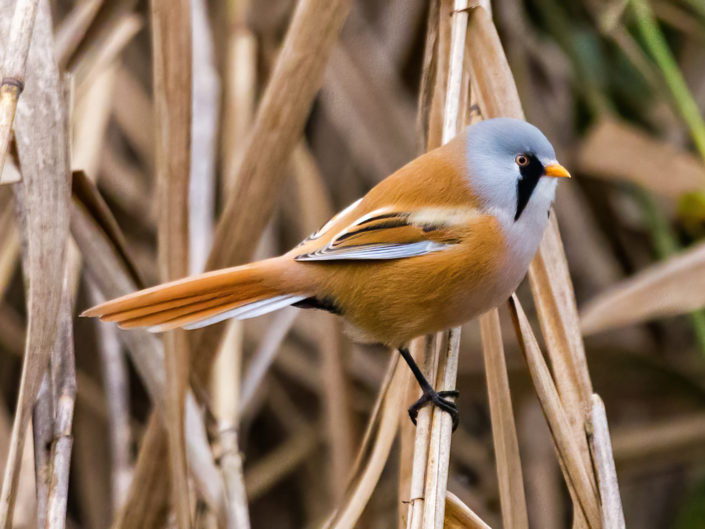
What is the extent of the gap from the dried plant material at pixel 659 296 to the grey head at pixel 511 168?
637mm

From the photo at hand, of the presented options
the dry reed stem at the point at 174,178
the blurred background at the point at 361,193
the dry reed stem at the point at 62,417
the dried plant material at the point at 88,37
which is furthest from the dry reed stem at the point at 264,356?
the dried plant material at the point at 88,37

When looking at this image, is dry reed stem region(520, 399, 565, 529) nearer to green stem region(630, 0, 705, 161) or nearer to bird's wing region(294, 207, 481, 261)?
green stem region(630, 0, 705, 161)

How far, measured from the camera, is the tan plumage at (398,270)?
1.45 m

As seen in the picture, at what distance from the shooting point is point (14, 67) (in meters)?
1.20

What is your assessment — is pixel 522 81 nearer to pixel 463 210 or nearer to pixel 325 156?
pixel 325 156

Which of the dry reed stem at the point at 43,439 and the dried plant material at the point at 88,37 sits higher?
the dried plant material at the point at 88,37

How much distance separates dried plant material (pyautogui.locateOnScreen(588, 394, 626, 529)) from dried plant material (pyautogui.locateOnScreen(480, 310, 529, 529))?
0.13 metres

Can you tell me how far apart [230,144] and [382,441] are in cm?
121

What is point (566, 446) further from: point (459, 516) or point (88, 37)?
point (88, 37)

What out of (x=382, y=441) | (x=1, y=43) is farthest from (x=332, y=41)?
(x=382, y=441)

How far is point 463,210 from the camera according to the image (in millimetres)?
1511

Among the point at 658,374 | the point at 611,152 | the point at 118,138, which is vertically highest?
the point at 118,138

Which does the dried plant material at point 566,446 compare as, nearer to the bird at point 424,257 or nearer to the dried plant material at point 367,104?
the bird at point 424,257

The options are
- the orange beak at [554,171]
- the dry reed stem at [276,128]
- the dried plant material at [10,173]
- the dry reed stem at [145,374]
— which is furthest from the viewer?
the dry reed stem at [276,128]
